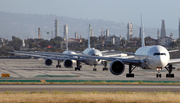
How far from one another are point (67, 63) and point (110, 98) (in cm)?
4035

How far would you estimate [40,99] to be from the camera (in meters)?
21.9

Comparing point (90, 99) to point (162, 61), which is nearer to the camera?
point (90, 99)

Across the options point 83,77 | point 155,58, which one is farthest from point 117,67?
point 83,77

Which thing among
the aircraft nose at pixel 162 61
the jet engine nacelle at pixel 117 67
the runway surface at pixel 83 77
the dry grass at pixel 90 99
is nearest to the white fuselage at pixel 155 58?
the aircraft nose at pixel 162 61

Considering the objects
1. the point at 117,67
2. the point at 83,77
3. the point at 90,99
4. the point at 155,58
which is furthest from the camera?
the point at 83,77

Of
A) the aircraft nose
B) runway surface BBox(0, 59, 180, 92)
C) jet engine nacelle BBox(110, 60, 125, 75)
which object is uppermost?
the aircraft nose

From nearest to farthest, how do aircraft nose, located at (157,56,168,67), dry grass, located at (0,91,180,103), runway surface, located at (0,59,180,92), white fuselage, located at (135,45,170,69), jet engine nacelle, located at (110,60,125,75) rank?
1. dry grass, located at (0,91,180,103)
2. runway surface, located at (0,59,180,92)
3. aircraft nose, located at (157,56,168,67)
4. white fuselage, located at (135,45,170,69)
5. jet engine nacelle, located at (110,60,125,75)

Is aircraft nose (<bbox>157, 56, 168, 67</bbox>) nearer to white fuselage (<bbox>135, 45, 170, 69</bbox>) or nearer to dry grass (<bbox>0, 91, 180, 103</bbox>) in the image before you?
white fuselage (<bbox>135, 45, 170, 69</bbox>)

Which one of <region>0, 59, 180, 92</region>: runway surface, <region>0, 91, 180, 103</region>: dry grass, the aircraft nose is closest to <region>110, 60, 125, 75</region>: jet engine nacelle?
<region>0, 59, 180, 92</region>: runway surface

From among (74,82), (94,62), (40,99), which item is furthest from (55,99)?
(94,62)

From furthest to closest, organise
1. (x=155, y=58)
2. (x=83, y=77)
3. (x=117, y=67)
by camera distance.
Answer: (x=83, y=77), (x=117, y=67), (x=155, y=58)

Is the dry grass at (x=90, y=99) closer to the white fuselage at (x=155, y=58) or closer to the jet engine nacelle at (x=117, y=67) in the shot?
the white fuselage at (x=155, y=58)

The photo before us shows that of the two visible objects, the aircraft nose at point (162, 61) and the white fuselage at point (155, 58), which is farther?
the white fuselage at point (155, 58)

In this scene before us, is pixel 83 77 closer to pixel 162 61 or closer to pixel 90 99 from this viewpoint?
pixel 162 61
